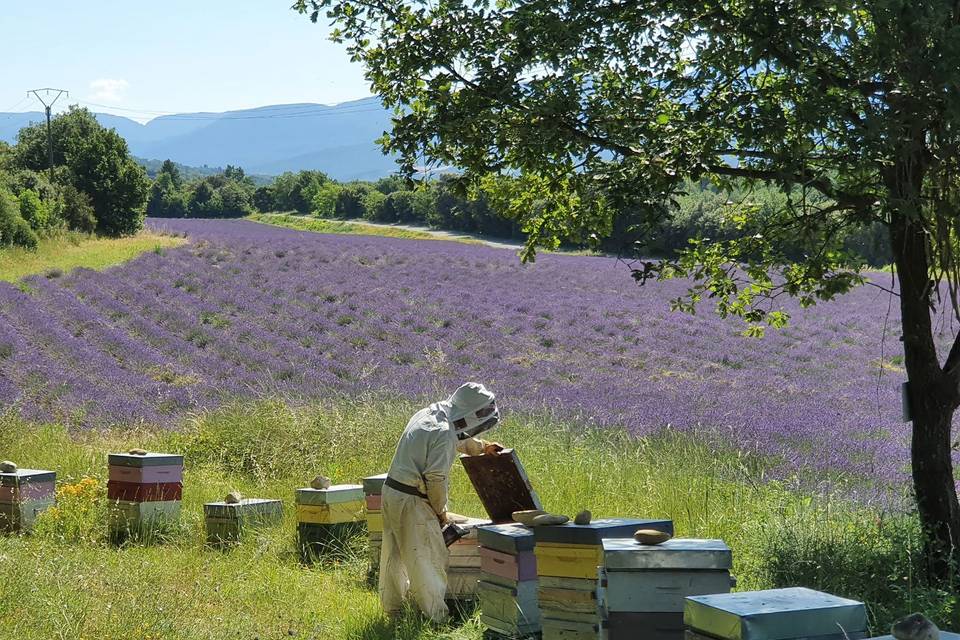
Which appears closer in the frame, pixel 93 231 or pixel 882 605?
pixel 882 605

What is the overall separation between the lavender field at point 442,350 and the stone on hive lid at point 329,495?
4.09 metres

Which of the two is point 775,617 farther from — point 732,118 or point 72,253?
point 72,253

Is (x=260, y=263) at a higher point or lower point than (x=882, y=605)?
higher

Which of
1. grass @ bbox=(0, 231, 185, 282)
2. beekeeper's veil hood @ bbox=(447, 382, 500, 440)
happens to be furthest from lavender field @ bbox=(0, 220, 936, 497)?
beekeeper's veil hood @ bbox=(447, 382, 500, 440)

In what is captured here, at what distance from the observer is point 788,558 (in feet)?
21.4

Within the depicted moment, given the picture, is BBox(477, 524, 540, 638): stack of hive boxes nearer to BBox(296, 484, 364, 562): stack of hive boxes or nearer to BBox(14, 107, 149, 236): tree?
BBox(296, 484, 364, 562): stack of hive boxes

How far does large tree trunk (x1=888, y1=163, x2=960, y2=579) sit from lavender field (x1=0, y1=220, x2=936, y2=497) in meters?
2.18

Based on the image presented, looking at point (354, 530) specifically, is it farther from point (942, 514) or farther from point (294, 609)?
point (942, 514)

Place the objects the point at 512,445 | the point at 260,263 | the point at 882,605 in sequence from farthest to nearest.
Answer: the point at 260,263 < the point at 512,445 < the point at 882,605

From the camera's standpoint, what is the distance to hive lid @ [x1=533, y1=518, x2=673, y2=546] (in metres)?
5.34

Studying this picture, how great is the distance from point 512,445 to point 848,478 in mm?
3539

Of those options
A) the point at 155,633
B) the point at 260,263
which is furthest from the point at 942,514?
the point at 260,263

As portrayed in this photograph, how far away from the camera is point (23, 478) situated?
9.07 m

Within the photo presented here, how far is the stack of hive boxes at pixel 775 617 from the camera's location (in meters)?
3.29
